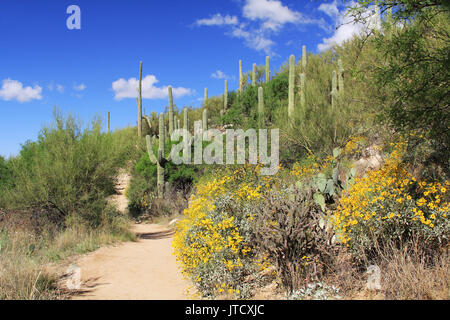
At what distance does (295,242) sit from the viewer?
483 centimetres

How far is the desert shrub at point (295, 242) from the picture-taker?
4746mm

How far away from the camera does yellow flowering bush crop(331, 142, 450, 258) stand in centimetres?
456

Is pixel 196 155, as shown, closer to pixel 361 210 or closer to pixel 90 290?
pixel 90 290

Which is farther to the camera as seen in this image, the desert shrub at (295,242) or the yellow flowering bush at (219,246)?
the yellow flowering bush at (219,246)

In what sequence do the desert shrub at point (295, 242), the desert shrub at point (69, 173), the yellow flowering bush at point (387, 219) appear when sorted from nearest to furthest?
the yellow flowering bush at point (387, 219), the desert shrub at point (295, 242), the desert shrub at point (69, 173)

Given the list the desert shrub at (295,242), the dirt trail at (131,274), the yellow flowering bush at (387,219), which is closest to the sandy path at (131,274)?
the dirt trail at (131,274)

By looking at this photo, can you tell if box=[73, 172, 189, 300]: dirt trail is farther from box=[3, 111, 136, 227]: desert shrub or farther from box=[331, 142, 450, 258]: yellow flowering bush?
box=[331, 142, 450, 258]: yellow flowering bush

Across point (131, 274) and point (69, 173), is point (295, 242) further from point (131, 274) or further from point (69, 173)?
point (69, 173)

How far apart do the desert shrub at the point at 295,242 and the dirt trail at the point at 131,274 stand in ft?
5.40

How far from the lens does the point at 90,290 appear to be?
5.64 m

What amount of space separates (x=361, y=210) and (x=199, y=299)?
2648 millimetres

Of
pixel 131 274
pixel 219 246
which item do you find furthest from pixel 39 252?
pixel 219 246

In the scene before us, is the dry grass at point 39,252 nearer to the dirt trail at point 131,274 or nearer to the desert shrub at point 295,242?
the dirt trail at point 131,274
